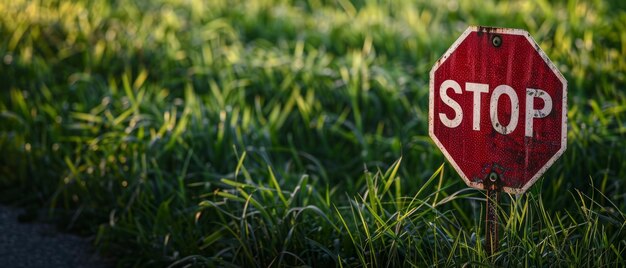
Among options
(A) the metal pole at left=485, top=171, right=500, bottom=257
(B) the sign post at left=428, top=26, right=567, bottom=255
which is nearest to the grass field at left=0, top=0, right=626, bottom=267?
(A) the metal pole at left=485, top=171, right=500, bottom=257

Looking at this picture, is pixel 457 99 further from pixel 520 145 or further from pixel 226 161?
pixel 226 161

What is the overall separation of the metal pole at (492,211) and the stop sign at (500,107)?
2cm

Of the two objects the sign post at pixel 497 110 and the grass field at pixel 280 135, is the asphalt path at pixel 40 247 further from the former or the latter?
the sign post at pixel 497 110

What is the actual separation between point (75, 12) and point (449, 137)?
4244mm

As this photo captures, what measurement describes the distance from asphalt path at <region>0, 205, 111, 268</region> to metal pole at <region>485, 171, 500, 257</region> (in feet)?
5.72

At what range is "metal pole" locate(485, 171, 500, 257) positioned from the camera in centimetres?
283

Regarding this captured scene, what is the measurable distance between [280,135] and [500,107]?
7.17ft

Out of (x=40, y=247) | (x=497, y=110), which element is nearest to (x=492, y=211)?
(x=497, y=110)

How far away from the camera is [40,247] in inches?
155

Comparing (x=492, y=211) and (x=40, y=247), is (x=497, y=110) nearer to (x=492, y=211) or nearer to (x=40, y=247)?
(x=492, y=211)

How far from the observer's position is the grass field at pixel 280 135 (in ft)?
11.0

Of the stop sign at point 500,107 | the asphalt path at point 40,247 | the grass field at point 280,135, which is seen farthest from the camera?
the asphalt path at point 40,247

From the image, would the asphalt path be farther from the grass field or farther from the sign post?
the sign post

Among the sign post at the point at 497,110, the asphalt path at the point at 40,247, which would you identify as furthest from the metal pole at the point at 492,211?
the asphalt path at the point at 40,247
